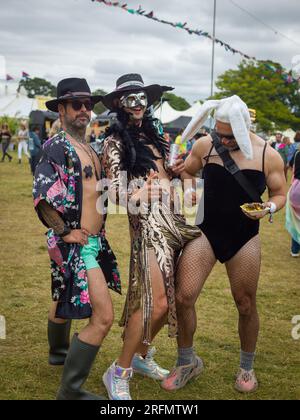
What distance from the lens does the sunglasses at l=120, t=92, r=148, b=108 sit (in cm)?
353

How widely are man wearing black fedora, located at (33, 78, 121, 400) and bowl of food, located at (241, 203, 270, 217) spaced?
0.94 metres

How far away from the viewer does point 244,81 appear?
45.8 metres

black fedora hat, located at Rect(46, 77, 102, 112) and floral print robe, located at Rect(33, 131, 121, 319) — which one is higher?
black fedora hat, located at Rect(46, 77, 102, 112)

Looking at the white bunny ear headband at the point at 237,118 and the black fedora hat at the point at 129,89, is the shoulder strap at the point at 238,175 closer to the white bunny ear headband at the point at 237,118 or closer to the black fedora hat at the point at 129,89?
the white bunny ear headband at the point at 237,118

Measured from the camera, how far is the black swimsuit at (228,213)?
11.7 ft

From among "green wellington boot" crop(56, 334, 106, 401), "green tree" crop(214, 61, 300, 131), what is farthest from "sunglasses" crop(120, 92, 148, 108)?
"green tree" crop(214, 61, 300, 131)

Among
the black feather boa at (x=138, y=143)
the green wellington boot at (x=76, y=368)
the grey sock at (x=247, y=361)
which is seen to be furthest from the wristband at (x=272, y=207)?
the green wellington boot at (x=76, y=368)

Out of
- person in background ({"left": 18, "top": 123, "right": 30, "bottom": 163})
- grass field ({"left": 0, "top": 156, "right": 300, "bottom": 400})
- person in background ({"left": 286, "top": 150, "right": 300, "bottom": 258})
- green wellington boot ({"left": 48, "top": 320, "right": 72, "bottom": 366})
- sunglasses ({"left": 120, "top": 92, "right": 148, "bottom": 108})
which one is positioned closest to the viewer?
sunglasses ({"left": 120, "top": 92, "right": 148, "bottom": 108})

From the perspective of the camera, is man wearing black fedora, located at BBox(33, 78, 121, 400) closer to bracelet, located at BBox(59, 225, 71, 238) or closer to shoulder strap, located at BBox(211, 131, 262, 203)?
bracelet, located at BBox(59, 225, 71, 238)

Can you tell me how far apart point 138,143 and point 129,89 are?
35 centimetres

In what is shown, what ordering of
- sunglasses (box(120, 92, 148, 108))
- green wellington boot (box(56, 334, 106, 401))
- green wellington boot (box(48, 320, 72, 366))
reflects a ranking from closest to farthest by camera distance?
green wellington boot (box(56, 334, 106, 401)) < sunglasses (box(120, 92, 148, 108)) < green wellington boot (box(48, 320, 72, 366))

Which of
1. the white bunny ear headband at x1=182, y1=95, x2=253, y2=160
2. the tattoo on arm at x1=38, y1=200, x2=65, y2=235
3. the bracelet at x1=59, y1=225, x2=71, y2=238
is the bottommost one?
the bracelet at x1=59, y1=225, x2=71, y2=238
